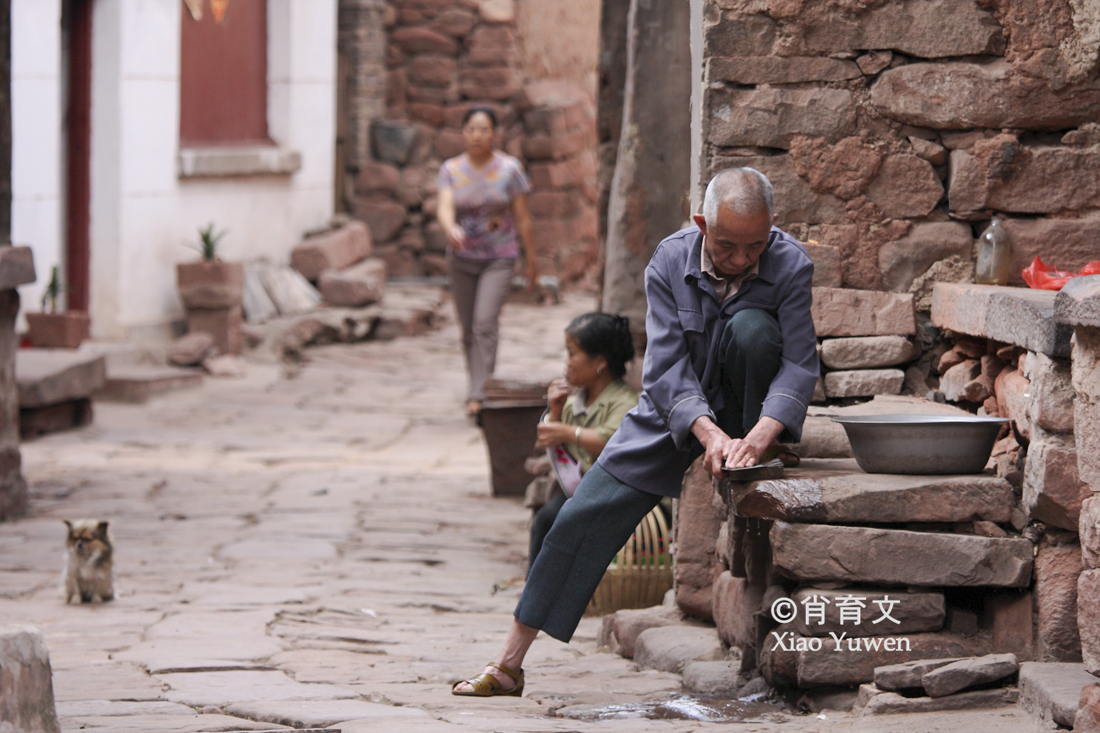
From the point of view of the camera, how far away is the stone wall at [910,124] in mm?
3936

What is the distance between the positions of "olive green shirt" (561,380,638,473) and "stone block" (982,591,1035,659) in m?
1.46

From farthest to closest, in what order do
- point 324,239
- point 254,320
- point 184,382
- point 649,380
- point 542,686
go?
point 324,239, point 254,320, point 184,382, point 542,686, point 649,380

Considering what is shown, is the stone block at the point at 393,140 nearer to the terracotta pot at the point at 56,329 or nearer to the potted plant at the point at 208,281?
the potted plant at the point at 208,281

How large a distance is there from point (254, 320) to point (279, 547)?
19.8 feet

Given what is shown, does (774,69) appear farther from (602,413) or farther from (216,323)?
(216,323)

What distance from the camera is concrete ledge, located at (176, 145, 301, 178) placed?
10867 mm

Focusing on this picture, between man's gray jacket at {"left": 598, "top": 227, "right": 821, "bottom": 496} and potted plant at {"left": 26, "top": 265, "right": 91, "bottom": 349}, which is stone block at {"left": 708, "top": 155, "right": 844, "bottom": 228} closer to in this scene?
man's gray jacket at {"left": 598, "top": 227, "right": 821, "bottom": 496}

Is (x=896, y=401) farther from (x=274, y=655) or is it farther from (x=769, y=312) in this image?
(x=274, y=655)

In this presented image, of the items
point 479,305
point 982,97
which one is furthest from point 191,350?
point 982,97

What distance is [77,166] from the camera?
1003 centimetres

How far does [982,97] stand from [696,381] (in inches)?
55.7

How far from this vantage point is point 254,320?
11398 mm

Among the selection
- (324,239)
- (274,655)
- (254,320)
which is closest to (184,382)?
(254,320)

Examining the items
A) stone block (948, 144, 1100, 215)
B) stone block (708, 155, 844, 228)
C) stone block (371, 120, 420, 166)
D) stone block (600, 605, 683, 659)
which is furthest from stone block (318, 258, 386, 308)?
stone block (948, 144, 1100, 215)
